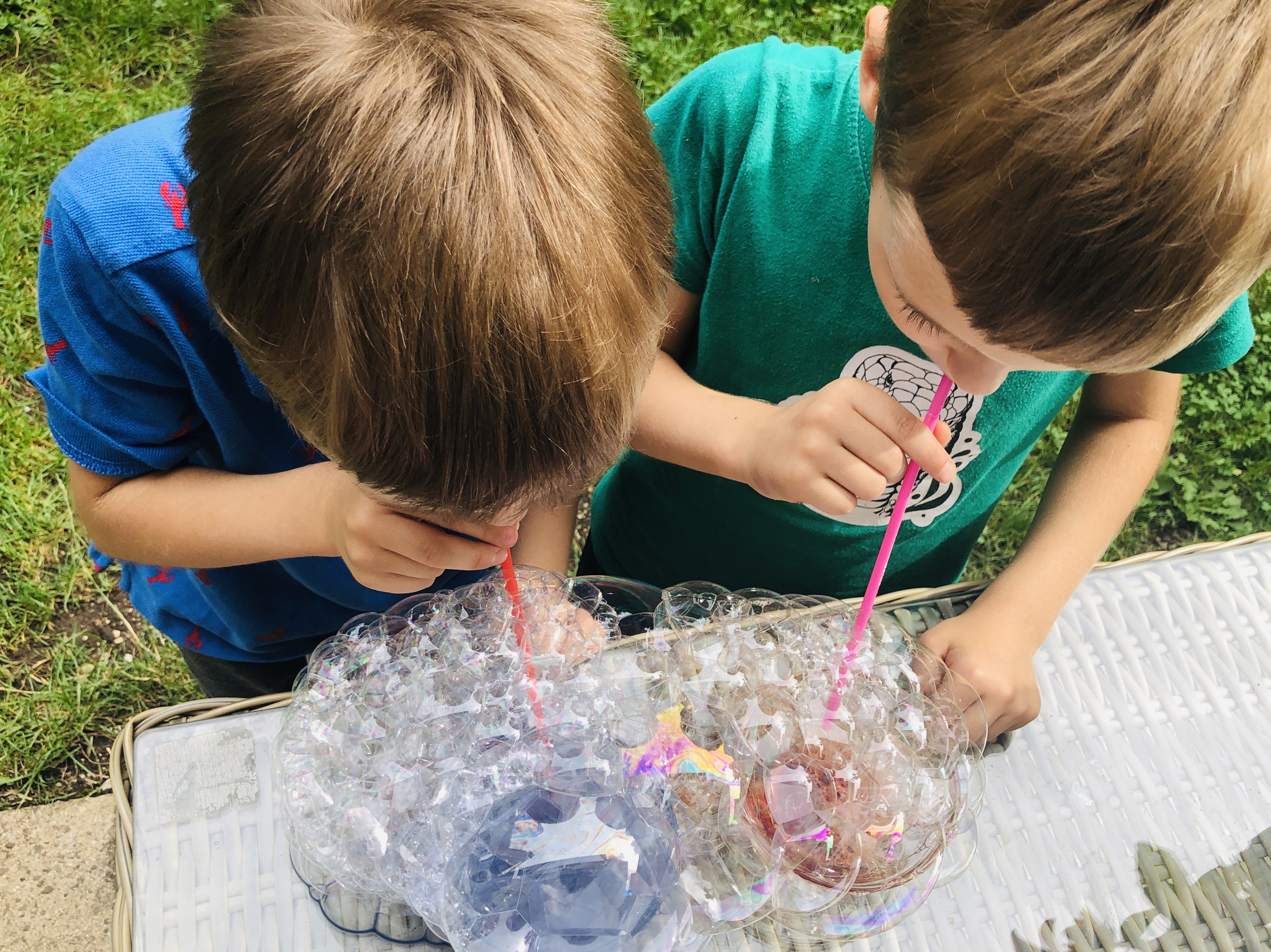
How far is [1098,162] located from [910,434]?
24 centimetres

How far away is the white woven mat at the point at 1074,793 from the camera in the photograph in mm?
641

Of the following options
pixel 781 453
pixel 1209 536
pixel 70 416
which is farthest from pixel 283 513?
pixel 1209 536

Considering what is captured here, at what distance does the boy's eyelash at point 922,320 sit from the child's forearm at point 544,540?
371 mm

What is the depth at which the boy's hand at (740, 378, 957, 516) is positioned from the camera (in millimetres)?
634

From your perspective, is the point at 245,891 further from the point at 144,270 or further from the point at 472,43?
the point at 472,43

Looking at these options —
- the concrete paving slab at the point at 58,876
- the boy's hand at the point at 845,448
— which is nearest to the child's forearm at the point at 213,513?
the boy's hand at the point at 845,448

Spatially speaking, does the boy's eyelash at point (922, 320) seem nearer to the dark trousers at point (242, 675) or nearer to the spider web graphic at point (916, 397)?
the spider web graphic at point (916, 397)

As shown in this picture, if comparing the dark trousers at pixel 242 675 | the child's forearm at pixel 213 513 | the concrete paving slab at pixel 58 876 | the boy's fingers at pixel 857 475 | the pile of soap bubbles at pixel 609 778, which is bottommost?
the concrete paving slab at pixel 58 876

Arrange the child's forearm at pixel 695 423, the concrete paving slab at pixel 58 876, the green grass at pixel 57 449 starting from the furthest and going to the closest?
the green grass at pixel 57 449
the concrete paving slab at pixel 58 876
the child's forearm at pixel 695 423

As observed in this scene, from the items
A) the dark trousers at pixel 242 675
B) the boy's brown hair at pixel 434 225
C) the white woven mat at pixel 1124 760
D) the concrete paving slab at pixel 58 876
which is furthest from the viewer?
the concrete paving slab at pixel 58 876

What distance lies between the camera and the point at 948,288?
20.3 inches

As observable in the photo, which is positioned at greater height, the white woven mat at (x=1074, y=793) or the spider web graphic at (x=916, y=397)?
the spider web graphic at (x=916, y=397)

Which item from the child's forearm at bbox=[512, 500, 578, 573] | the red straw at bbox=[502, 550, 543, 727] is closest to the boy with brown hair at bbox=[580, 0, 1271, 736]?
the child's forearm at bbox=[512, 500, 578, 573]

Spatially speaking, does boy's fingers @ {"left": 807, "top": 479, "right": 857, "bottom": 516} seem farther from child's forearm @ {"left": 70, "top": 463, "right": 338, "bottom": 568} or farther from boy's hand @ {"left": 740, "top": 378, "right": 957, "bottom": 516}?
child's forearm @ {"left": 70, "top": 463, "right": 338, "bottom": 568}
